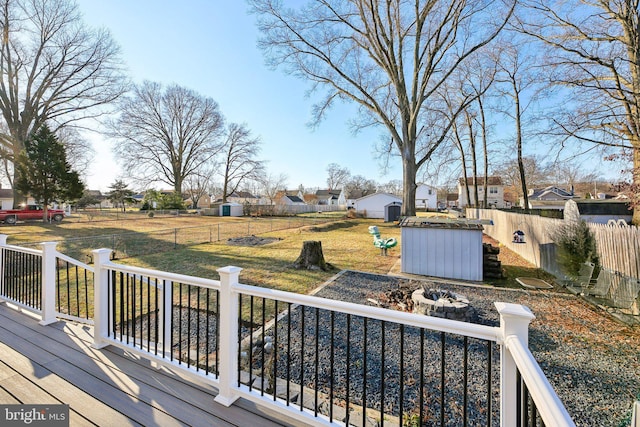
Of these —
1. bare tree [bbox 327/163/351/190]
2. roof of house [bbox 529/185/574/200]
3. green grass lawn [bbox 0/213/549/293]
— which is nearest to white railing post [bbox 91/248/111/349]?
green grass lawn [bbox 0/213/549/293]

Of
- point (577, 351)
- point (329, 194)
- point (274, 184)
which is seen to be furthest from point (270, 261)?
point (329, 194)

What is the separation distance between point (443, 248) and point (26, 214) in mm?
26220

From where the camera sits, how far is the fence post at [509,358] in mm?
1298

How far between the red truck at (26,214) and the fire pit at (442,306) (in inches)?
984

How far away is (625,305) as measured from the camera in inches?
175

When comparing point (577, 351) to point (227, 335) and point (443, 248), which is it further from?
point (227, 335)

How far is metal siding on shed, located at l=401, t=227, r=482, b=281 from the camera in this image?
690 cm

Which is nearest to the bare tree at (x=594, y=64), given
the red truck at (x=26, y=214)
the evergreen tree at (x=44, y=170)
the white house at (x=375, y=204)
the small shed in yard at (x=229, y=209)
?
the white house at (x=375, y=204)

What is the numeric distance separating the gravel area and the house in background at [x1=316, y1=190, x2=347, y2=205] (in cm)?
5491

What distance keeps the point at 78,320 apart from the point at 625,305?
26.5 ft

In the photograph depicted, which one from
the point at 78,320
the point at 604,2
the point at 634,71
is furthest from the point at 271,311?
the point at 604,2

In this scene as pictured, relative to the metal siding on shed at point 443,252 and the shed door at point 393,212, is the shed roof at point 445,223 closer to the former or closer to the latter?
the metal siding on shed at point 443,252

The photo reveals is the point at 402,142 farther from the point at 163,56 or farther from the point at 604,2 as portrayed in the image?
the point at 163,56

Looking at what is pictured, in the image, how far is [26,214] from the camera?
18953mm
